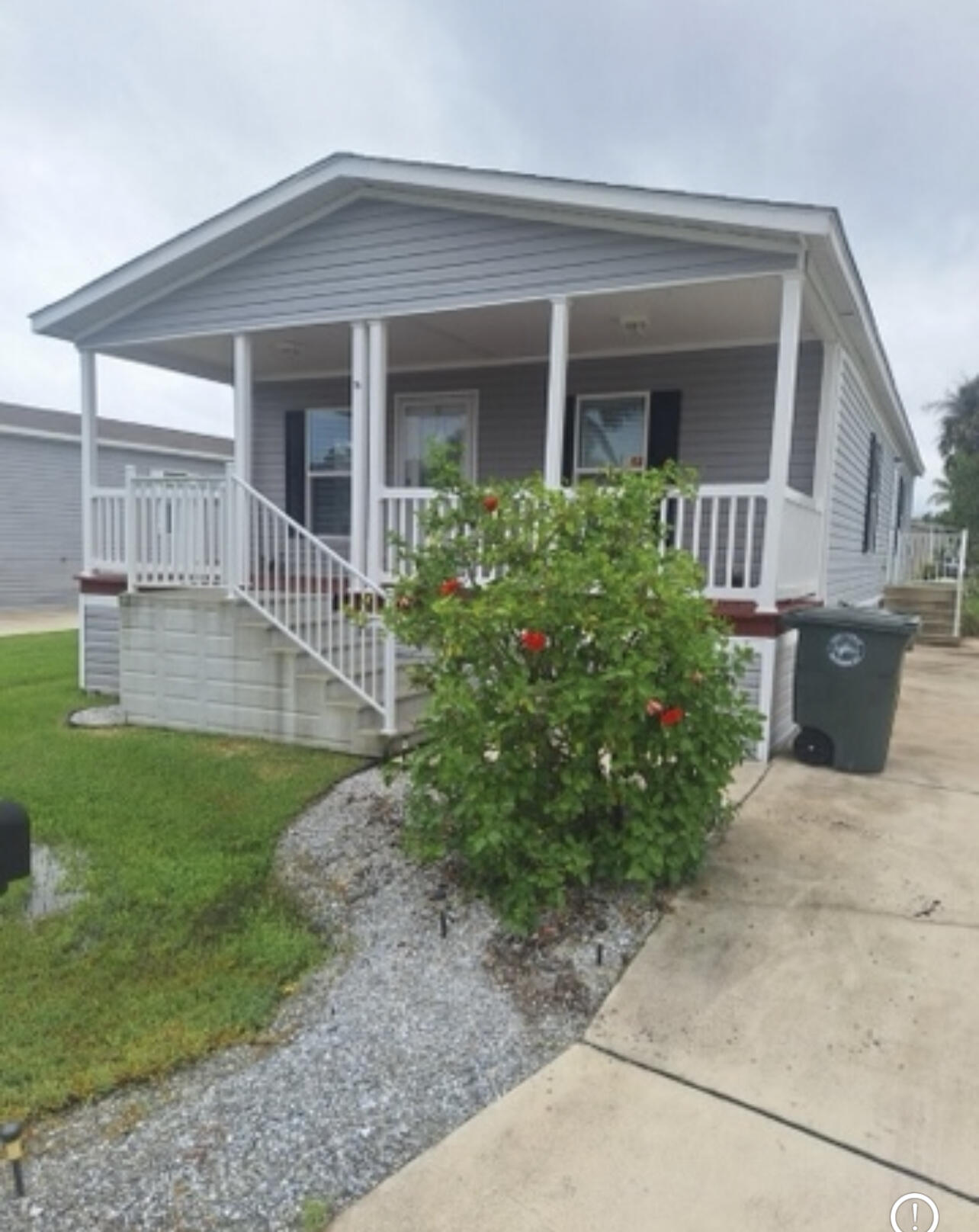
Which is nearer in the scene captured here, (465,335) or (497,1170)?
(497,1170)

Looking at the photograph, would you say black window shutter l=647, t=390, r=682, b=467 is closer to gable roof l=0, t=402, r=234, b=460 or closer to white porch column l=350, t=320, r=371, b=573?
white porch column l=350, t=320, r=371, b=573

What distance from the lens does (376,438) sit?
266 inches

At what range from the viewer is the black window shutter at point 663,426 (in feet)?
25.1

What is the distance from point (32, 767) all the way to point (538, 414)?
223 inches

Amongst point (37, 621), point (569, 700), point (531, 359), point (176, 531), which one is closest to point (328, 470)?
point (531, 359)

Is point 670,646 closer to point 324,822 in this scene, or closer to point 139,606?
point 324,822

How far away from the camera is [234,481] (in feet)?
19.1

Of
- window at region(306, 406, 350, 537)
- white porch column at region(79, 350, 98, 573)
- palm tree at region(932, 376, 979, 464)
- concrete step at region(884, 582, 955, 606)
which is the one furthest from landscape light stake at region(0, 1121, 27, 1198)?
palm tree at region(932, 376, 979, 464)

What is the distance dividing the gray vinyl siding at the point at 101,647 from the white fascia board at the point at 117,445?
878 centimetres

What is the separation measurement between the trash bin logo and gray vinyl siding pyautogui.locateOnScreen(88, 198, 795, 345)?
2552 millimetres

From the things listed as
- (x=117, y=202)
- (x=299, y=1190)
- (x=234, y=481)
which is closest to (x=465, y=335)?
(x=234, y=481)

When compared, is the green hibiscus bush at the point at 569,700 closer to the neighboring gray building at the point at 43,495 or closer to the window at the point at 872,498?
the window at the point at 872,498

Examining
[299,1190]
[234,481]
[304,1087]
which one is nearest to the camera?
[299,1190]

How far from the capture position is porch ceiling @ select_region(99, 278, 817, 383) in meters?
6.18
